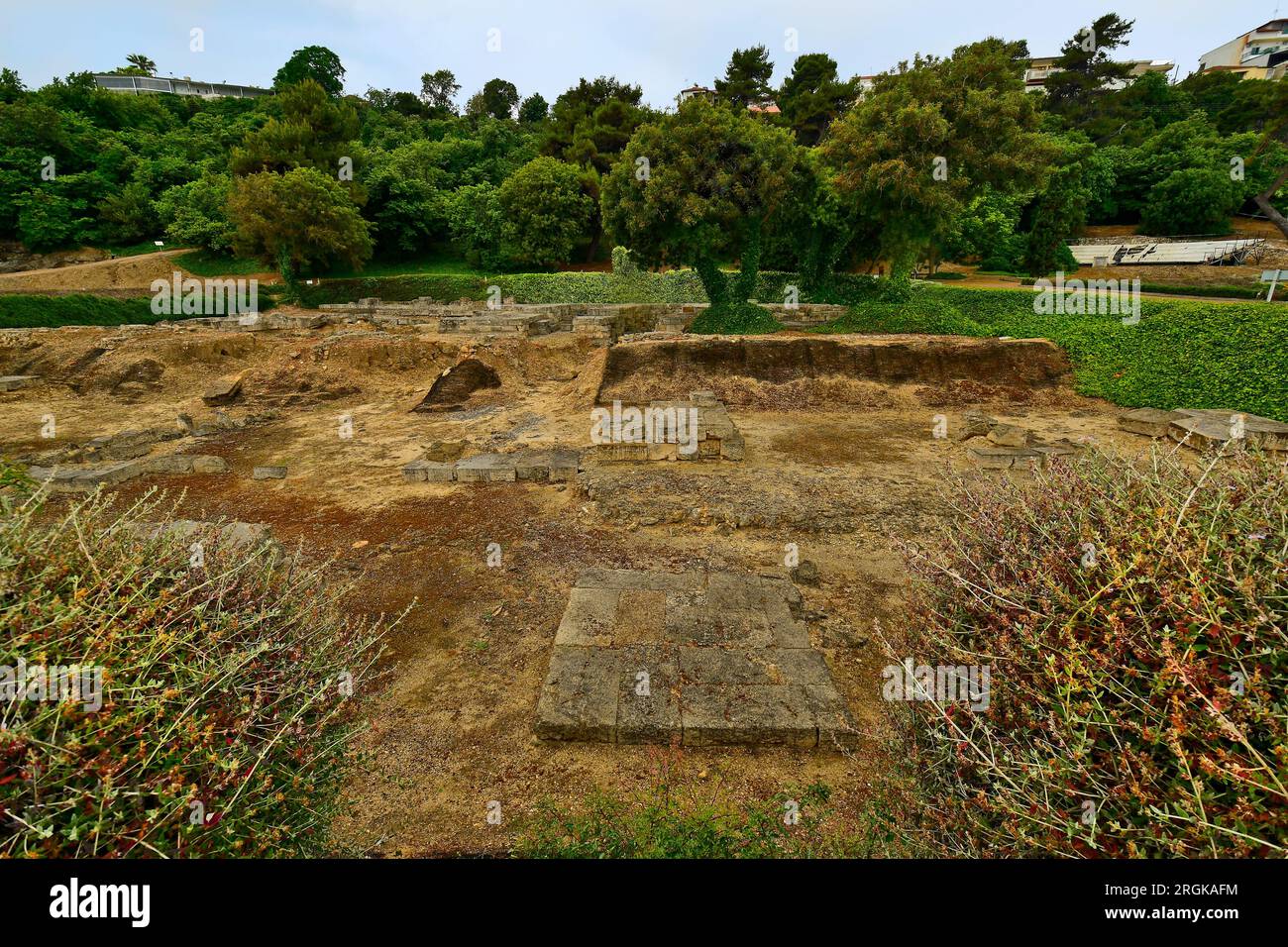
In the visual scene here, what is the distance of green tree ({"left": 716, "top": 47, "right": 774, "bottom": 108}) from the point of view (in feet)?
154

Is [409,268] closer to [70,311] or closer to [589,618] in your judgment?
[70,311]

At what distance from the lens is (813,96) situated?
40.7 m

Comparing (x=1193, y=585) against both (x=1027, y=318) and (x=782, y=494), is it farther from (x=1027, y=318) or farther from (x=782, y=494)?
(x=1027, y=318)

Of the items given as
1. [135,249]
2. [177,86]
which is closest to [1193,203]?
[135,249]

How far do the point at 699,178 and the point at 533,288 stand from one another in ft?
48.6

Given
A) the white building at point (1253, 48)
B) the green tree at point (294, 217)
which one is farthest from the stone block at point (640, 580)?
the white building at point (1253, 48)

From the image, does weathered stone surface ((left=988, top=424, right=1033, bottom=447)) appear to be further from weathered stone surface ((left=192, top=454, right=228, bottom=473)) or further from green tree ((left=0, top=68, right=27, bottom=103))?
green tree ((left=0, top=68, right=27, bottom=103))

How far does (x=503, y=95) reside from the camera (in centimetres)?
6066

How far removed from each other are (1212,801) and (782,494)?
6.02 m

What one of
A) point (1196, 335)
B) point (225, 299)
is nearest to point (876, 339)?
point (1196, 335)

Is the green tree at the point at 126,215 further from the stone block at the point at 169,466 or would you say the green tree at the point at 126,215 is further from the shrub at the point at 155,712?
the shrub at the point at 155,712

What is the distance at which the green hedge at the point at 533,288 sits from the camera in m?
27.6

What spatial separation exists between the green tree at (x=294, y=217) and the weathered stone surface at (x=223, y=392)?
15.4 meters

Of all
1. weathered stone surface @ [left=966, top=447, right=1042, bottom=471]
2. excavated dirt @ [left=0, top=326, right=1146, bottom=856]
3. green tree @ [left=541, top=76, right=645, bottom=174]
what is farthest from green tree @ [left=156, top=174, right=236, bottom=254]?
weathered stone surface @ [left=966, top=447, right=1042, bottom=471]
